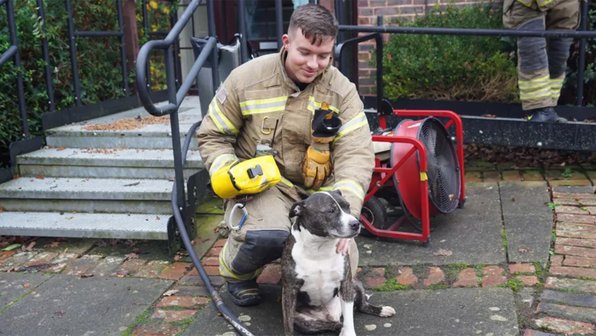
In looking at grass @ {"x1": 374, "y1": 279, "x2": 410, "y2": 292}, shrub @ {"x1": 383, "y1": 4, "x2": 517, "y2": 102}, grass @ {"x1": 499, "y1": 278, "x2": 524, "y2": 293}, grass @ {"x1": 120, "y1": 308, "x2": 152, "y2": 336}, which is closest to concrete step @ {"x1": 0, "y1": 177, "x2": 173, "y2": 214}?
grass @ {"x1": 120, "y1": 308, "x2": 152, "y2": 336}

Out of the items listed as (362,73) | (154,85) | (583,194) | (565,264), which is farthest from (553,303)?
(154,85)

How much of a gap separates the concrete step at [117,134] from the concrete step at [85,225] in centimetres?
83

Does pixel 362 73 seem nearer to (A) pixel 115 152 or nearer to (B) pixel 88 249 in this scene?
(A) pixel 115 152

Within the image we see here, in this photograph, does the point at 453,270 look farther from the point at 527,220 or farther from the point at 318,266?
the point at 318,266

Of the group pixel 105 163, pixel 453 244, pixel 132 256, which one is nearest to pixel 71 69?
pixel 105 163


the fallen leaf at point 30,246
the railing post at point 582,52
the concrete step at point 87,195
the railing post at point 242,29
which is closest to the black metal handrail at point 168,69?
the railing post at point 242,29

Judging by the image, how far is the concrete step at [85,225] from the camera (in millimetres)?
4328

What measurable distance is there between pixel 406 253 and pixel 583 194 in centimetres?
171

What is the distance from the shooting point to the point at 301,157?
3.53 metres

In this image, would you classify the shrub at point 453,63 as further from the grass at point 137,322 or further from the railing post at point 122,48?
the grass at point 137,322

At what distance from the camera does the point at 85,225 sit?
4.51 metres

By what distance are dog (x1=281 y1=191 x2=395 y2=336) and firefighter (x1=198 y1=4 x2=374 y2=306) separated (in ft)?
0.92

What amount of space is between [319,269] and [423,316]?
0.68m

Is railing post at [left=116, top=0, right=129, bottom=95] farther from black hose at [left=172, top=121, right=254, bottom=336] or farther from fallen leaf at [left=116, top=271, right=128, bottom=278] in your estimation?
fallen leaf at [left=116, top=271, right=128, bottom=278]
